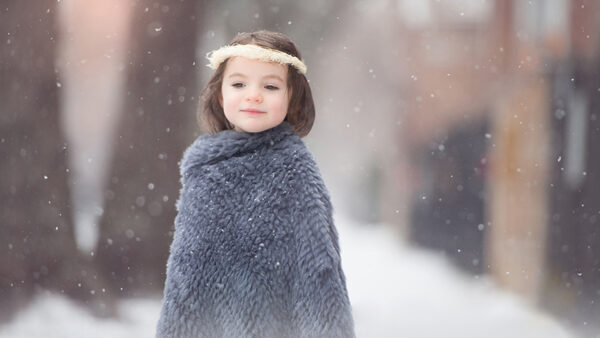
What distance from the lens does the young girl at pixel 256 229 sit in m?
1.52

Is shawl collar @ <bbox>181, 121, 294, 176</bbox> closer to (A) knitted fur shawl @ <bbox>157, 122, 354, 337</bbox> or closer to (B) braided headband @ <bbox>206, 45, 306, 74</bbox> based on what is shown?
(A) knitted fur shawl @ <bbox>157, 122, 354, 337</bbox>

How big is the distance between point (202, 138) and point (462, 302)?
1.56 meters

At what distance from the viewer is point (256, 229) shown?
1543 mm

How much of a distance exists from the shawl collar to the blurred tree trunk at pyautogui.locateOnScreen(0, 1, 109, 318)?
158 cm

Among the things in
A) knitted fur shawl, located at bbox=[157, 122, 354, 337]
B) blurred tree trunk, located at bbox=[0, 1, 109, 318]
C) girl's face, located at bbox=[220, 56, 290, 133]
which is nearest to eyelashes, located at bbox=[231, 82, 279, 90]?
girl's face, located at bbox=[220, 56, 290, 133]

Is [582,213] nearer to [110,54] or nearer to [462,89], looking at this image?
[462,89]

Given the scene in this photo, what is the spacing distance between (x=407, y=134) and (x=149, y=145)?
3.50 feet

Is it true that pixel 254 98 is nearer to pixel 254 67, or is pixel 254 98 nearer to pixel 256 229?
pixel 254 67

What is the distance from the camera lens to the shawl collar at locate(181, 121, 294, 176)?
1.60 metres

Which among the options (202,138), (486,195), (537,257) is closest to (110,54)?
(202,138)

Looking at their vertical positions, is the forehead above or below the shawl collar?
above

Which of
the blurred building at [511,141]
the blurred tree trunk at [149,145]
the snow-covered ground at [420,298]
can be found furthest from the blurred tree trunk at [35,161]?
the blurred building at [511,141]

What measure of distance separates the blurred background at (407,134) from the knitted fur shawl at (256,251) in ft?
4.05

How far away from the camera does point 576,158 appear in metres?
2.74
